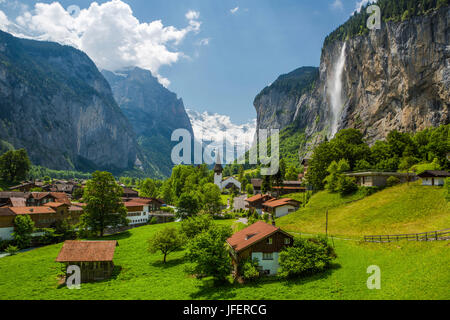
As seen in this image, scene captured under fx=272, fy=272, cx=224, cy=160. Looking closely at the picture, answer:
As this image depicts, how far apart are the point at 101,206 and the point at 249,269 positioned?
129ft

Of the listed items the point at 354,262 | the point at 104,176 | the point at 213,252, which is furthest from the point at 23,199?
the point at 354,262

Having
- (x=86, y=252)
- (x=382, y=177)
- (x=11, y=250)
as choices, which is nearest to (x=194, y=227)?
(x=86, y=252)

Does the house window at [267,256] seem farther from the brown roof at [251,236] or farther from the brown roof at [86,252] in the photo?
the brown roof at [86,252]

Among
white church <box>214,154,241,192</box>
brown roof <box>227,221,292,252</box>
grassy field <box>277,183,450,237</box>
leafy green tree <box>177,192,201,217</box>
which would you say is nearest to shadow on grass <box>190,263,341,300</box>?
brown roof <box>227,221,292,252</box>

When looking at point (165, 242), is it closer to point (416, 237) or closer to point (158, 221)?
point (416, 237)

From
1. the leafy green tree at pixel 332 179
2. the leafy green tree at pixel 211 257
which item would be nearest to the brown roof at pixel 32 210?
the leafy green tree at pixel 211 257

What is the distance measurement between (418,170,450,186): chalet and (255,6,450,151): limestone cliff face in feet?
195

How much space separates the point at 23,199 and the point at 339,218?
7630cm

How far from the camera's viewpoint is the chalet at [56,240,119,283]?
34.8m

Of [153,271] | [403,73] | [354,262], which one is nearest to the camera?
[354,262]

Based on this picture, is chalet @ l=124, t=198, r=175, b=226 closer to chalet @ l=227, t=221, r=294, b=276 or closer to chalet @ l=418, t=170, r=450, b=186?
chalet @ l=227, t=221, r=294, b=276

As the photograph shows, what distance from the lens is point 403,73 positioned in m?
104

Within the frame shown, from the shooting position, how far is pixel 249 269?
2881 cm
